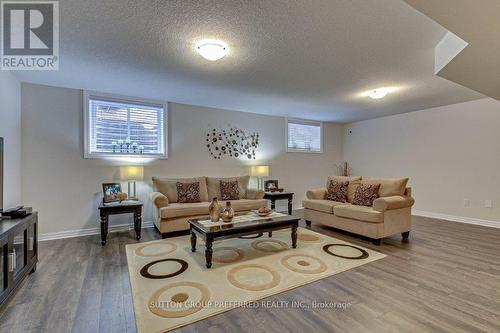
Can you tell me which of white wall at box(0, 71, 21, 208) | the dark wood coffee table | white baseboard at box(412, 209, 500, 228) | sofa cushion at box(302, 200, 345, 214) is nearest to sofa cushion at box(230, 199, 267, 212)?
sofa cushion at box(302, 200, 345, 214)

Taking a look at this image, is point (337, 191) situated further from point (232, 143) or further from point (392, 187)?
point (232, 143)

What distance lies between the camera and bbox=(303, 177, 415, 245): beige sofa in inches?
135

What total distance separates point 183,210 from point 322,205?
2.41 m

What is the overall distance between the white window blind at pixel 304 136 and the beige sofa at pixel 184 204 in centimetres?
198

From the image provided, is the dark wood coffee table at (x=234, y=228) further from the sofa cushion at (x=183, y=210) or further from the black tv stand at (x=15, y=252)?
the black tv stand at (x=15, y=252)

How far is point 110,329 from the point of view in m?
1.67

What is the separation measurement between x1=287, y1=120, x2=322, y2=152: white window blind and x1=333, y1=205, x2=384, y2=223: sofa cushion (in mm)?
2774

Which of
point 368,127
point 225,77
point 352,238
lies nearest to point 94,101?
point 225,77

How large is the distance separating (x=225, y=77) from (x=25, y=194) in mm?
3549

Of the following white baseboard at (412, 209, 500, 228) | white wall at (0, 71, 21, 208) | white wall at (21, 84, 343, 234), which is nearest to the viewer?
white wall at (0, 71, 21, 208)

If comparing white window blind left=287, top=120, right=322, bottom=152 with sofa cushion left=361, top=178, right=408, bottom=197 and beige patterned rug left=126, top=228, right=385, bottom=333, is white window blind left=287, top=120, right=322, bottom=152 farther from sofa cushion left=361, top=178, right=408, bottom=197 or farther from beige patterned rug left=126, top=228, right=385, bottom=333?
beige patterned rug left=126, top=228, right=385, bottom=333

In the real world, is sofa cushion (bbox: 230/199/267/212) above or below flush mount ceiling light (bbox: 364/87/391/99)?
below

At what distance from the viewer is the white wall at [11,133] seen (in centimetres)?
296
